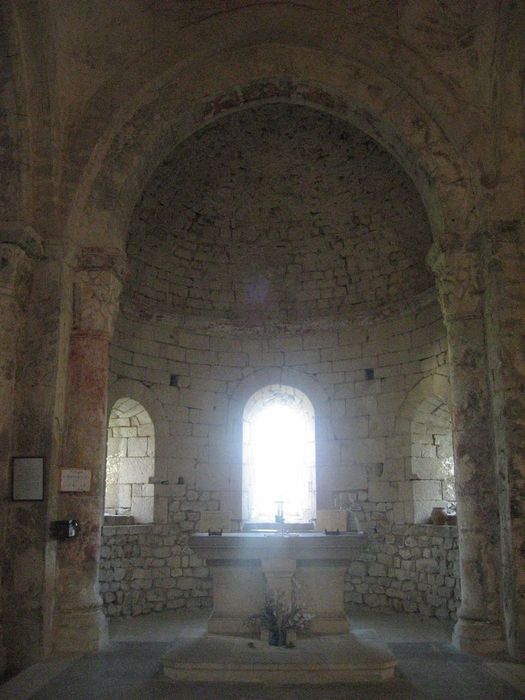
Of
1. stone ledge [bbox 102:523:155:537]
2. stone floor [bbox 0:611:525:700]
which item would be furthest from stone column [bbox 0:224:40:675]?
stone ledge [bbox 102:523:155:537]

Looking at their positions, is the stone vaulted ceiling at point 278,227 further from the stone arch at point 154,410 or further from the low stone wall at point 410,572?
the low stone wall at point 410,572

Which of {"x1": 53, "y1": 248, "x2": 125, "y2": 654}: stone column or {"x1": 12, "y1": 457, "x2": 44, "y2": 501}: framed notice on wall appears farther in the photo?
{"x1": 53, "y1": 248, "x2": 125, "y2": 654}: stone column

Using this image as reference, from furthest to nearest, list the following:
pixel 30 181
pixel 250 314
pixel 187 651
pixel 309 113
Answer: pixel 250 314 < pixel 309 113 < pixel 30 181 < pixel 187 651

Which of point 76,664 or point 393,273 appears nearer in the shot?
point 76,664

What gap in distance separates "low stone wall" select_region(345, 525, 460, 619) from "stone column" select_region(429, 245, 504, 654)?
2.02 meters

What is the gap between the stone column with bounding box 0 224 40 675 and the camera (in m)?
6.77

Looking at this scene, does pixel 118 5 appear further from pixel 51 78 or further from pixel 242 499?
pixel 242 499

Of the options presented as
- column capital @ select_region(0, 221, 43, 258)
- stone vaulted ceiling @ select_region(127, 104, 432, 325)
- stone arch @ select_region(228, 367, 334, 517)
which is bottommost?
stone arch @ select_region(228, 367, 334, 517)

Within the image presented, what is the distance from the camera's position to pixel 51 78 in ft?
24.8

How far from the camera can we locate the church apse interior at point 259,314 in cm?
696

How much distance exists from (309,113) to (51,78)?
4.24m

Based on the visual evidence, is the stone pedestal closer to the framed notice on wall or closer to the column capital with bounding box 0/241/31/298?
the framed notice on wall

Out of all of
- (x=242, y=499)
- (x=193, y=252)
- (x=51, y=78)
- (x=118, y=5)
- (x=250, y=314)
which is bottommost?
(x=242, y=499)

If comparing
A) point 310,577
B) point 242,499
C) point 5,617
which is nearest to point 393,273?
point 242,499
